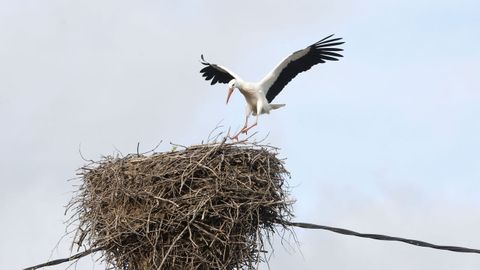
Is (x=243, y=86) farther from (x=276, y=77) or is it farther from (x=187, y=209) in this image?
(x=187, y=209)

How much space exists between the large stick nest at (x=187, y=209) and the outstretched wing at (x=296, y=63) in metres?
3.43

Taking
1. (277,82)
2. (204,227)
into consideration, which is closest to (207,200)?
(204,227)

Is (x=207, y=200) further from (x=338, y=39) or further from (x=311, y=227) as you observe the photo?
(x=338, y=39)

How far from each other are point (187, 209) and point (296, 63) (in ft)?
14.4

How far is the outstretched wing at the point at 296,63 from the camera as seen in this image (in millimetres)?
12320

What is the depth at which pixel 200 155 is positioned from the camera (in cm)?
886

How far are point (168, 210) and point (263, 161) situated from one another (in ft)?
3.35

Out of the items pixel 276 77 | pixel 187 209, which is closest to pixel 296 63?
pixel 276 77

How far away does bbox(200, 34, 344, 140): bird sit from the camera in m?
12.0

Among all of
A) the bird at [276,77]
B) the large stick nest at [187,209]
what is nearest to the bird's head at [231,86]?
the bird at [276,77]

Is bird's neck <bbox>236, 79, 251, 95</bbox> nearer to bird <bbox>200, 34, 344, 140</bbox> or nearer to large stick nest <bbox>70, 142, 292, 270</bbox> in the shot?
bird <bbox>200, 34, 344, 140</bbox>

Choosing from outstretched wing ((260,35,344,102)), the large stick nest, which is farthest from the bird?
the large stick nest

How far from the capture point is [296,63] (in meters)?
12.5

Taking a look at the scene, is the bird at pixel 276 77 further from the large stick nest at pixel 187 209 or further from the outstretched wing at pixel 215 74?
the large stick nest at pixel 187 209
